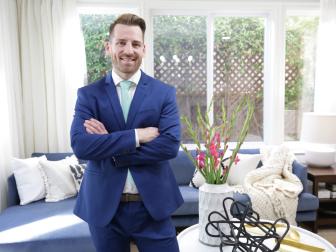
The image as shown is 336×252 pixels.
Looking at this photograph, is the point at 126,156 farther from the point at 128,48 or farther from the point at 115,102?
the point at 128,48

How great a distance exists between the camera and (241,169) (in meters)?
3.03

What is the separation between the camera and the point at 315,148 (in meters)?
3.32

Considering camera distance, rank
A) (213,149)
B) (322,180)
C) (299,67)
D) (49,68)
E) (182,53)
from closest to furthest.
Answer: (213,149), (322,180), (49,68), (182,53), (299,67)

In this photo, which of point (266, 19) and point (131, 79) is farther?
point (266, 19)

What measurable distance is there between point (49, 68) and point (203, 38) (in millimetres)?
1658

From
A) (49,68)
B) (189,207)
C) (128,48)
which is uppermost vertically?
(49,68)

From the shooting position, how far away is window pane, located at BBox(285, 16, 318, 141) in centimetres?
365

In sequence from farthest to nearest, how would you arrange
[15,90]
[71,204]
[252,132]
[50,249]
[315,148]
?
[252,132]
[315,148]
[15,90]
[71,204]
[50,249]

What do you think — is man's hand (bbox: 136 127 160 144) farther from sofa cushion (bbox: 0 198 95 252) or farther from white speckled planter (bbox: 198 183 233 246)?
sofa cushion (bbox: 0 198 95 252)

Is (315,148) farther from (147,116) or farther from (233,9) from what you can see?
(147,116)

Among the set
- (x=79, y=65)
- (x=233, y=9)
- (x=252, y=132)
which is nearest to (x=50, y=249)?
(x=79, y=65)

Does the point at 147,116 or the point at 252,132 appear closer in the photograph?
the point at 147,116

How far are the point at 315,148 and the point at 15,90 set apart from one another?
3048 millimetres

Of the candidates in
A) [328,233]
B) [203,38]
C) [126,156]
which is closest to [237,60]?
[203,38]
